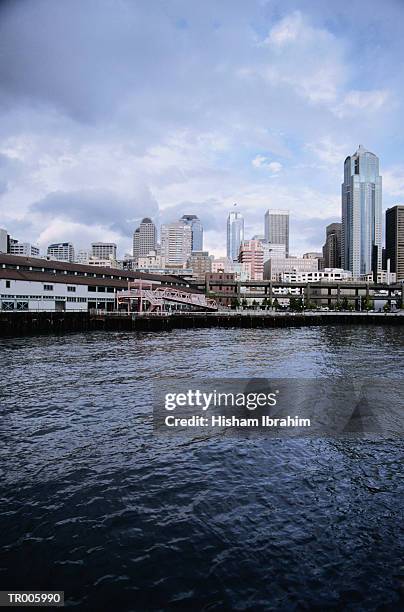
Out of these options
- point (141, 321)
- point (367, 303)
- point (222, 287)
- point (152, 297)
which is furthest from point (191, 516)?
point (222, 287)

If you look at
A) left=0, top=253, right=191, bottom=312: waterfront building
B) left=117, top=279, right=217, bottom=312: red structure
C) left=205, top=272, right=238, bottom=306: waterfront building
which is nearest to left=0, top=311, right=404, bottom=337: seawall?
left=117, top=279, right=217, bottom=312: red structure

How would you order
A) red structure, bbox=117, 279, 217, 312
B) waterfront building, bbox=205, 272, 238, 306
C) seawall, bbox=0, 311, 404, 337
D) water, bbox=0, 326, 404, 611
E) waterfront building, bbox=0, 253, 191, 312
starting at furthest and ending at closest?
waterfront building, bbox=205, 272, 238, 306
red structure, bbox=117, 279, 217, 312
waterfront building, bbox=0, 253, 191, 312
seawall, bbox=0, 311, 404, 337
water, bbox=0, 326, 404, 611

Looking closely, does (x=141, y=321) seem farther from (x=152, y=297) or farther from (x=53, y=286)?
(x=53, y=286)

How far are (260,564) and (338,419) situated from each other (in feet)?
33.8

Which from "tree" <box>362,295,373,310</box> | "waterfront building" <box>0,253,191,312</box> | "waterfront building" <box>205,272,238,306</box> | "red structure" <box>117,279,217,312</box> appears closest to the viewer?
"waterfront building" <box>0,253,191,312</box>

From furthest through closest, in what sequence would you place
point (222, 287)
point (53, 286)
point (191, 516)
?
1. point (222, 287)
2. point (53, 286)
3. point (191, 516)

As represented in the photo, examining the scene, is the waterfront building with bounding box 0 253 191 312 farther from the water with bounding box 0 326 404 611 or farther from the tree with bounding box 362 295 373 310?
the tree with bounding box 362 295 373 310

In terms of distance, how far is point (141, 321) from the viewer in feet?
236

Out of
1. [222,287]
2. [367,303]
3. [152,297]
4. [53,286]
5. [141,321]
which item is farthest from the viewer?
[222,287]

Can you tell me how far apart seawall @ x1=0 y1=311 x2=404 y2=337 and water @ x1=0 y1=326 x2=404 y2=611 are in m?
44.3

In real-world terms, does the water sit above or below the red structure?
below

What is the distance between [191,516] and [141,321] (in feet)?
207

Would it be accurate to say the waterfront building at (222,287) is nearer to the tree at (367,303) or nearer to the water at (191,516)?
the tree at (367,303)

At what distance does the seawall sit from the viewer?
58.9 meters
